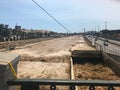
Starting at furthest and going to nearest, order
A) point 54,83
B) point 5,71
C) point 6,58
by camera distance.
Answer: point 6,58
point 54,83
point 5,71

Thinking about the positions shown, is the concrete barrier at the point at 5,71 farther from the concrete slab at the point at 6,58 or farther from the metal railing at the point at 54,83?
the metal railing at the point at 54,83

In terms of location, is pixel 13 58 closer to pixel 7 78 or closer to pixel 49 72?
pixel 7 78

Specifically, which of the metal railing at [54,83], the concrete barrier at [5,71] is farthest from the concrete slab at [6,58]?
the metal railing at [54,83]

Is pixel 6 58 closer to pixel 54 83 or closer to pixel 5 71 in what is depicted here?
pixel 5 71

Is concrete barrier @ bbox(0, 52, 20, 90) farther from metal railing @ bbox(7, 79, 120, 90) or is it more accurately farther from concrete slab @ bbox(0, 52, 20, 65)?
metal railing @ bbox(7, 79, 120, 90)

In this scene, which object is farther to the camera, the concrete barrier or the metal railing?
the metal railing

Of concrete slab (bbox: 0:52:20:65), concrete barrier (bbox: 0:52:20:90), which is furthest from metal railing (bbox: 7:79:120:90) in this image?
concrete slab (bbox: 0:52:20:65)

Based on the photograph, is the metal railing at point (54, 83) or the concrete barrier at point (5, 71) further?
the metal railing at point (54, 83)

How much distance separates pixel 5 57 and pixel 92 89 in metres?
1.19

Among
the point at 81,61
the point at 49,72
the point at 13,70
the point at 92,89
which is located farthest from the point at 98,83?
the point at 81,61

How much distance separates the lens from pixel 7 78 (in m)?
3.69

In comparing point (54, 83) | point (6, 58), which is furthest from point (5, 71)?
point (54, 83)

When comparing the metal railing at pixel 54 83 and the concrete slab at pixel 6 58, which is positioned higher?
the concrete slab at pixel 6 58

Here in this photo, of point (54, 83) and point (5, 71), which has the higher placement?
point (5, 71)
